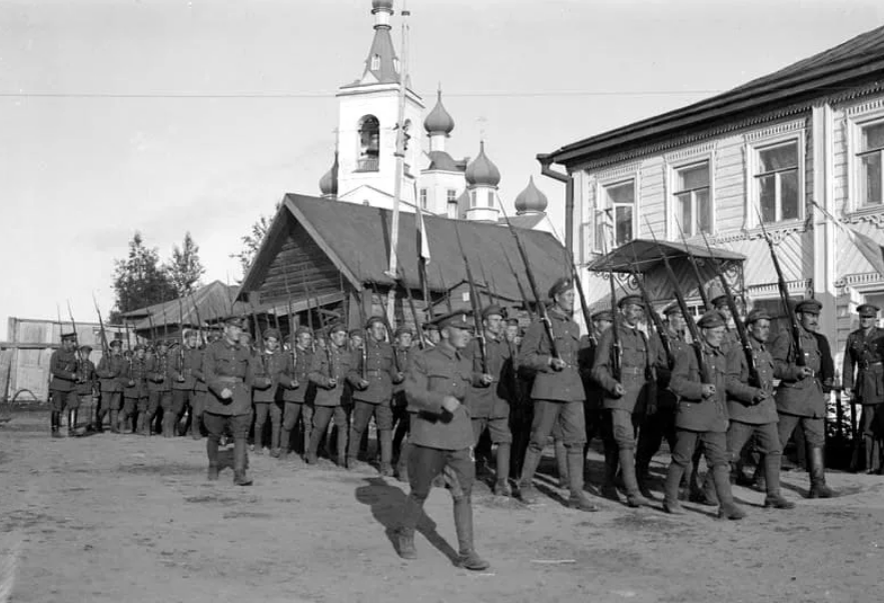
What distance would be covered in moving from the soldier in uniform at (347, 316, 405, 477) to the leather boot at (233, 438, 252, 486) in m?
1.78

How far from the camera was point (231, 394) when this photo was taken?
11047 mm

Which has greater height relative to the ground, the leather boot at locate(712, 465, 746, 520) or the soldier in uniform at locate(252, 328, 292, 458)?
the soldier in uniform at locate(252, 328, 292, 458)

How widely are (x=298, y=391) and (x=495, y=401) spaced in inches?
180

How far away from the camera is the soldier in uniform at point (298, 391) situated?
14117 millimetres

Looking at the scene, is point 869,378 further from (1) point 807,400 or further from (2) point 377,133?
(2) point 377,133

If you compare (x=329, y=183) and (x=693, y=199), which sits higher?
(x=329, y=183)

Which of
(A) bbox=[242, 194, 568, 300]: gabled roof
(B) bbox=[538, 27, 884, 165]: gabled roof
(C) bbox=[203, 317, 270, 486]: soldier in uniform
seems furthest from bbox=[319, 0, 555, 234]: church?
(C) bbox=[203, 317, 270, 486]: soldier in uniform

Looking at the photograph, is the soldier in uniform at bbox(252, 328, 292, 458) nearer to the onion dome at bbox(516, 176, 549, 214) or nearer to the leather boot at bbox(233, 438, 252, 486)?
the leather boot at bbox(233, 438, 252, 486)

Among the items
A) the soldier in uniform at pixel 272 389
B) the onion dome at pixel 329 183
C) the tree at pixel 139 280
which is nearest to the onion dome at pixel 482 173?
the onion dome at pixel 329 183

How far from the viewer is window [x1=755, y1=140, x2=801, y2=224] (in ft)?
56.0

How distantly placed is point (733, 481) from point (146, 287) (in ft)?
175

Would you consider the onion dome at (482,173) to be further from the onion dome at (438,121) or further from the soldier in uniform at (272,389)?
the soldier in uniform at (272,389)

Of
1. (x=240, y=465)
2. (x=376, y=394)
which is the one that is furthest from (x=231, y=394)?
(x=376, y=394)

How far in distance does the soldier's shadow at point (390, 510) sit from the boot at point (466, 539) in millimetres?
225
